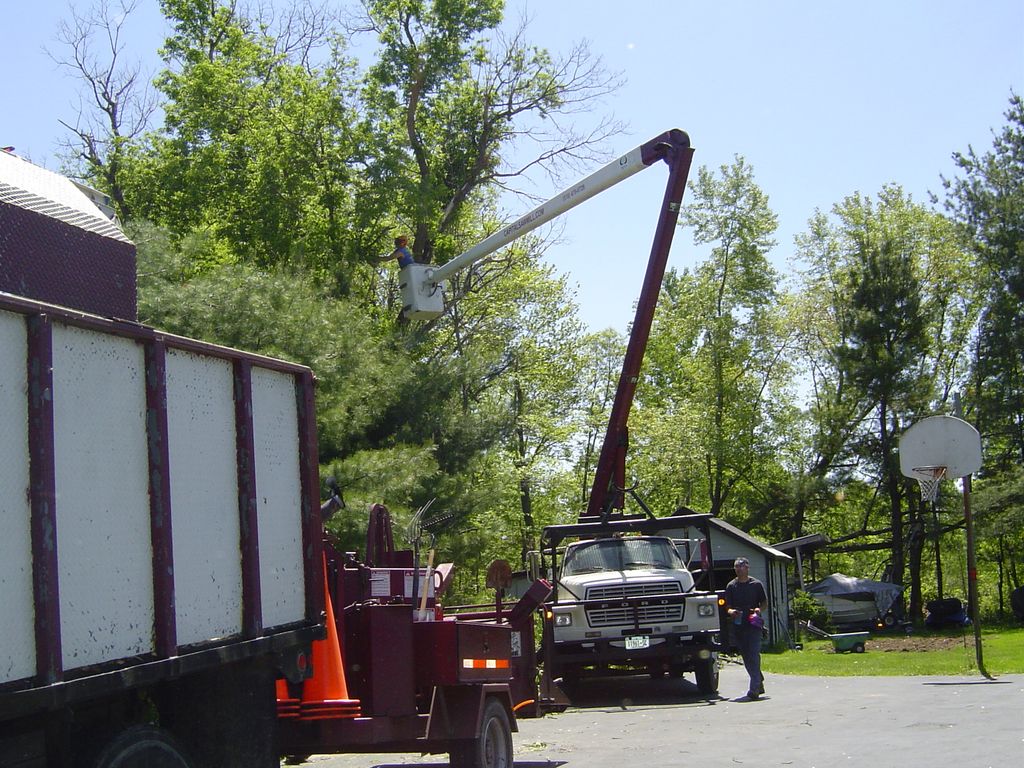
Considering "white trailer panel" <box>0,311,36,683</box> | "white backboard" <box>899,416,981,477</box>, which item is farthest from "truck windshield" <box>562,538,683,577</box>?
"white trailer panel" <box>0,311,36,683</box>

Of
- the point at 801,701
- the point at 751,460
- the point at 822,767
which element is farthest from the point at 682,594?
the point at 751,460

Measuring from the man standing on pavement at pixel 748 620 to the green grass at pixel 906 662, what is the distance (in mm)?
3432

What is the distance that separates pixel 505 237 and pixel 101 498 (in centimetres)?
1416

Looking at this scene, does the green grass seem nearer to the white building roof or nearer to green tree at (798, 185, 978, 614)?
the white building roof

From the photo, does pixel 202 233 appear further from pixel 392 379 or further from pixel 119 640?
pixel 119 640

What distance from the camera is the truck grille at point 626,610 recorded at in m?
16.4

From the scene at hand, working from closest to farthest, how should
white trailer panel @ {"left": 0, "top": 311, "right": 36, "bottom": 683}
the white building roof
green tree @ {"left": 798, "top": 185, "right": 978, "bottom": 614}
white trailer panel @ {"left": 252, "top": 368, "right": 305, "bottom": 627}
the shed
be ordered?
white trailer panel @ {"left": 0, "top": 311, "right": 36, "bottom": 683}, the white building roof, white trailer panel @ {"left": 252, "top": 368, "right": 305, "bottom": 627}, the shed, green tree @ {"left": 798, "top": 185, "right": 978, "bottom": 614}

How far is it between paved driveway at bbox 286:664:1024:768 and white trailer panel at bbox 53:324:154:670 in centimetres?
577

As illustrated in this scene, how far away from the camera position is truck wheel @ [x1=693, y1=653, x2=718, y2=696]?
16.2 m

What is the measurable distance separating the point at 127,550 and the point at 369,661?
2908 mm

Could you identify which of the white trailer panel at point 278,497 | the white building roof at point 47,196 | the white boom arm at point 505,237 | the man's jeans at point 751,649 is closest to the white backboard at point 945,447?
the man's jeans at point 751,649

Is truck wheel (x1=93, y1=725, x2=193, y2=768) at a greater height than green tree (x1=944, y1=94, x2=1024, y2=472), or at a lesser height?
lesser

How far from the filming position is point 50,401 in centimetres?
481

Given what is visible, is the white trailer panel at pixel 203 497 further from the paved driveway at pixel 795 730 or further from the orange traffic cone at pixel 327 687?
the paved driveway at pixel 795 730
